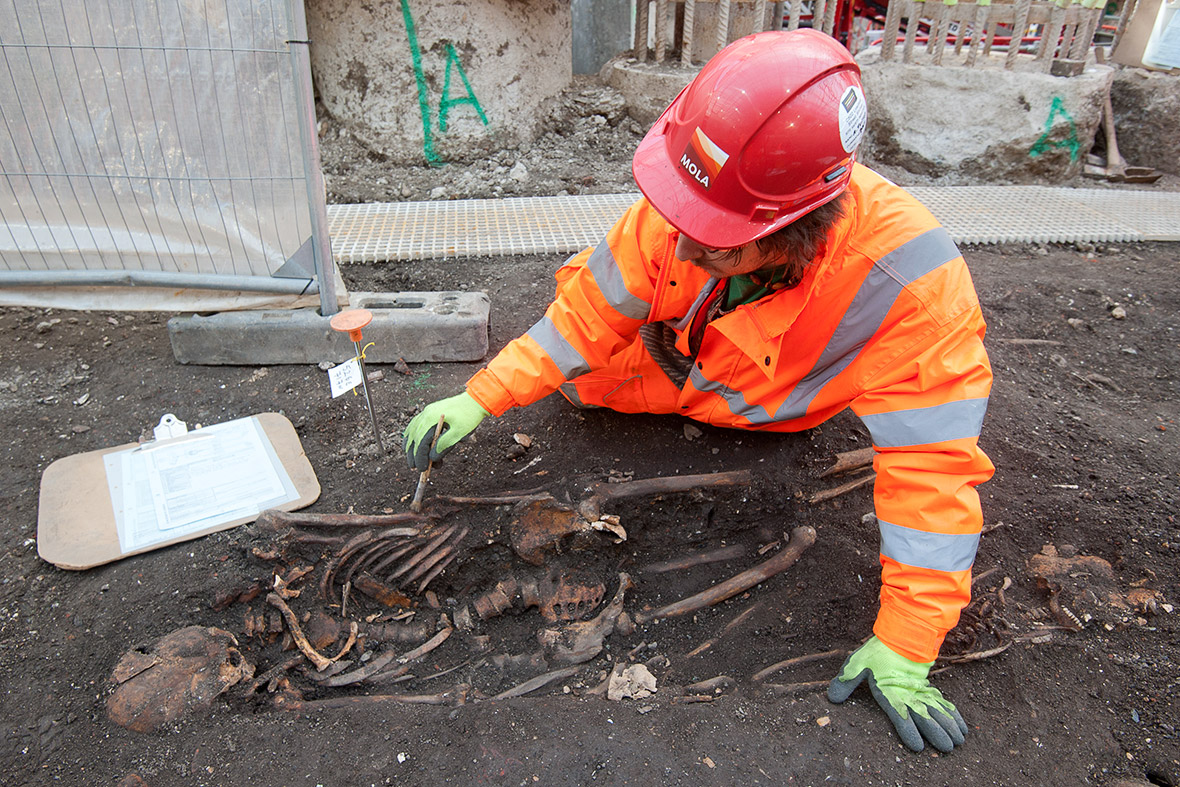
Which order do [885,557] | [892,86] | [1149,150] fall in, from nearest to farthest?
[885,557], [892,86], [1149,150]

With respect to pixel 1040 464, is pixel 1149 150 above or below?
above

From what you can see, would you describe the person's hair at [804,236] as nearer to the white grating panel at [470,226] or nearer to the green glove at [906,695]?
the green glove at [906,695]

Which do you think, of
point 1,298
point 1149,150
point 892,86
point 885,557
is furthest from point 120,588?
point 1149,150

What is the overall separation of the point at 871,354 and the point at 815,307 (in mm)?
213

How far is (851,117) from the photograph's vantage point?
174 cm

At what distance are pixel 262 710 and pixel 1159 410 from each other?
12.6ft

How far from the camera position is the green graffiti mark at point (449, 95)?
5.13 m

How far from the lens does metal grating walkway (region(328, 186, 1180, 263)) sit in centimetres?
433

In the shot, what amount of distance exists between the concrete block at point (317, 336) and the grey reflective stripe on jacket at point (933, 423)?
1989 millimetres

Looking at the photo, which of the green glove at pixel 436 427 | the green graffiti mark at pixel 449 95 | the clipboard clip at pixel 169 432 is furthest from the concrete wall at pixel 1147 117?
the clipboard clip at pixel 169 432

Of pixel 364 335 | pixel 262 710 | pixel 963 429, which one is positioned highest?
pixel 963 429

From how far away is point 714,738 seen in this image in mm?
1913

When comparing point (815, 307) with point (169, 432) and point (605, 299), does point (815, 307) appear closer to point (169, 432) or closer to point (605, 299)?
point (605, 299)

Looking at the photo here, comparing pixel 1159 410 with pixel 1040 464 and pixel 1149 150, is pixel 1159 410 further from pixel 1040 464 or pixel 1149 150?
pixel 1149 150
